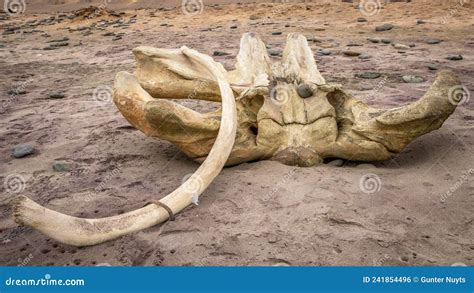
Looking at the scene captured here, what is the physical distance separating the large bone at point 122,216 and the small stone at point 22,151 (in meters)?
1.68

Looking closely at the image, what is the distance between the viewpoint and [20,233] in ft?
7.07

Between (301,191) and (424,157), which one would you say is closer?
(301,191)

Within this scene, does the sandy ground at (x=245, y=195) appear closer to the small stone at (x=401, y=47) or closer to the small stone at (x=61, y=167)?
the small stone at (x=61, y=167)

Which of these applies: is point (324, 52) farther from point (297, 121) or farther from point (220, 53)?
point (297, 121)

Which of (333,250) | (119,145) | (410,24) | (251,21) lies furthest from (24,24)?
(333,250)

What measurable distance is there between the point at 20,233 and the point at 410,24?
30.4 ft

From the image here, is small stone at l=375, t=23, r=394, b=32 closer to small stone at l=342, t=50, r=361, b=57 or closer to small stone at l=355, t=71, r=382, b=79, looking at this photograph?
small stone at l=342, t=50, r=361, b=57

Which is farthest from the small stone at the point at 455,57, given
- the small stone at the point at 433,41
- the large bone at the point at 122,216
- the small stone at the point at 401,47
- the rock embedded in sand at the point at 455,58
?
the large bone at the point at 122,216

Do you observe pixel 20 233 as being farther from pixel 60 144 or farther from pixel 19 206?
pixel 60 144

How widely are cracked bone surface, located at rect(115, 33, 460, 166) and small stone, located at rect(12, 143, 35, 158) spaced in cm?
108

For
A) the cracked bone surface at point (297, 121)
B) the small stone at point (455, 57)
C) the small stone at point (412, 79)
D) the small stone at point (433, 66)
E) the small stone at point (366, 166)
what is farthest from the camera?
the small stone at point (455, 57)

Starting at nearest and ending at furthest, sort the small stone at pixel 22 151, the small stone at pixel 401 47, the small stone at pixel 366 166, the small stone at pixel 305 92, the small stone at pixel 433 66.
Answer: the small stone at pixel 366 166, the small stone at pixel 305 92, the small stone at pixel 22 151, the small stone at pixel 433 66, the small stone at pixel 401 47

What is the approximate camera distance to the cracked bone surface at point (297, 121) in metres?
2.40

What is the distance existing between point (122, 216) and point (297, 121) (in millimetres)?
1269
